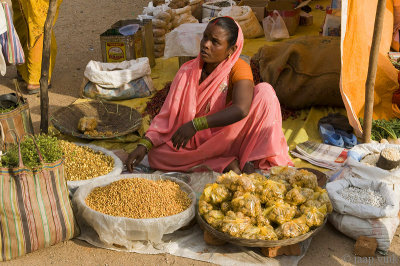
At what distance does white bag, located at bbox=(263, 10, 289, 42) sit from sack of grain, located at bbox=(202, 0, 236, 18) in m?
0.69

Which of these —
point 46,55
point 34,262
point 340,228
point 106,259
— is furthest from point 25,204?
point 340,228

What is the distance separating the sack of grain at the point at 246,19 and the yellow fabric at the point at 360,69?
2416 millimetres

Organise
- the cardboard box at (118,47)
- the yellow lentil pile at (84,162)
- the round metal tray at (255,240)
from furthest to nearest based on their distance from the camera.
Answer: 1. the cardboard box at (118,47)
2. the yellow lentil pile at (84,162)
3. the round metal tray at (255,240)

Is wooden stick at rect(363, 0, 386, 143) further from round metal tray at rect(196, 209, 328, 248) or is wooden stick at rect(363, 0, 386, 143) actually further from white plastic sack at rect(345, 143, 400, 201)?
round metal tray at rect(196, 209, 328, 248)

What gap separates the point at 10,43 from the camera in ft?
15.7

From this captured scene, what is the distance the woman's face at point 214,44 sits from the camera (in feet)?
11.8

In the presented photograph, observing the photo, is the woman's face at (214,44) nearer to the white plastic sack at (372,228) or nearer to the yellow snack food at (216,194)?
the yellow snack food at (216,194)

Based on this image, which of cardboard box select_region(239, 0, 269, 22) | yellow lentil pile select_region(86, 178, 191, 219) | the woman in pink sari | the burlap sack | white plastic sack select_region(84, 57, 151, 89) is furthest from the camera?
cardboard box select_region(239, 0, 269, 22)

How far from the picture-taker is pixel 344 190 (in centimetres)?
329

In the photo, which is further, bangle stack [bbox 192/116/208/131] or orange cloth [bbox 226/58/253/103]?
orange cloth [bbox 226/58/253/103]

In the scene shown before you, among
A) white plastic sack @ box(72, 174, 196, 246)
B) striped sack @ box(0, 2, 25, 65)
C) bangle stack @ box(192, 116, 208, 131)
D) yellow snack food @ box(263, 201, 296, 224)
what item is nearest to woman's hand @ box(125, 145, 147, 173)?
bangle stack @ box(192, 116, 208, 131)

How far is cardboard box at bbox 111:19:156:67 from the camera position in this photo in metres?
6.22

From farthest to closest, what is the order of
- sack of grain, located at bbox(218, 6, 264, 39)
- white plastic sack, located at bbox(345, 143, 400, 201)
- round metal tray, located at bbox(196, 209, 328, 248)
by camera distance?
sack of grain, located at bbox(218, 6, 264, 39) < white plastic sack, located at bbox(345, 143, 400, 201) < round metal tray, located at bbox(196, 209, 328, 248)

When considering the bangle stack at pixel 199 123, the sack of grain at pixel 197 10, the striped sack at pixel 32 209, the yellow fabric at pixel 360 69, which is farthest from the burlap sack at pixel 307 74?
the sack of grain at pixel 197 10
